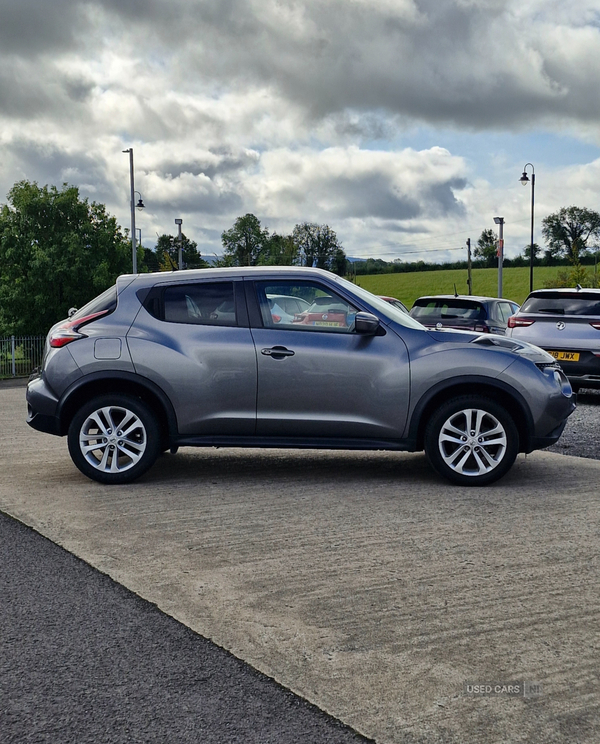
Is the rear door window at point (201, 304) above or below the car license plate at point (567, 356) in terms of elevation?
above

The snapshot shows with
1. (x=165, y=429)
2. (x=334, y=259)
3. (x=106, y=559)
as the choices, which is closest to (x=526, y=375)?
(x=165, y=429)

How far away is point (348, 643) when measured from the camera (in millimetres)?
3746

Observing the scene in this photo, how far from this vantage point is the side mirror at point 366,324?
276 inches

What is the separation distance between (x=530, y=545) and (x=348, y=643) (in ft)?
6.34

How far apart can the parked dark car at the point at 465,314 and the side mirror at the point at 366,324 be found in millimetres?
10303

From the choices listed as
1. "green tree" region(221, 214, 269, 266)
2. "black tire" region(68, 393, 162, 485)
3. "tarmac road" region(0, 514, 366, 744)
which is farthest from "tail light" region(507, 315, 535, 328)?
"green tree" region(221, 214, 269, 266)

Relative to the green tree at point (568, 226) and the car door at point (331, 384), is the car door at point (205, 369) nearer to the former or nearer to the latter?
the car door at point (331, 384)

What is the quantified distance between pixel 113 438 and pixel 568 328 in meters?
8.59

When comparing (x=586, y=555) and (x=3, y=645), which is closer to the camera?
(x=3, y=645)

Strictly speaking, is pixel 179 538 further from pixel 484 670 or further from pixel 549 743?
pixel 549 743

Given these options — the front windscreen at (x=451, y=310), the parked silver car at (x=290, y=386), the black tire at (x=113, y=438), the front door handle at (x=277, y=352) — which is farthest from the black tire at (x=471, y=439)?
the front windscreen at (x=451, y=310)

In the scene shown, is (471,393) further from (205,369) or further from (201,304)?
(201,304)

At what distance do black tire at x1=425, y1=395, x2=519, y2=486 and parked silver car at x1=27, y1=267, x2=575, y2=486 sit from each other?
0.01m

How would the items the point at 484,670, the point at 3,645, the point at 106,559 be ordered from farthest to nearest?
the point at 106,559 → the point at 3,645 → the point at 484,670
